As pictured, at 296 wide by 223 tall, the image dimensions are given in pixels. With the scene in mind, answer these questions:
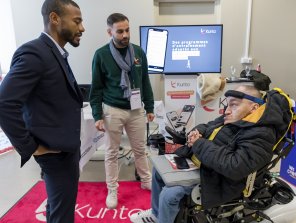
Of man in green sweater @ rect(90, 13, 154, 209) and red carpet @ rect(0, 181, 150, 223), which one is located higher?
man in green sweater @ rect(90, 13, 154, 209)

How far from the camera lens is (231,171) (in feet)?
4.03

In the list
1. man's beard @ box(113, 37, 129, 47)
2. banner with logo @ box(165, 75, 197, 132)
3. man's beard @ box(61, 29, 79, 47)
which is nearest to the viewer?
man's beard @ box(61, 29, 79, 47)

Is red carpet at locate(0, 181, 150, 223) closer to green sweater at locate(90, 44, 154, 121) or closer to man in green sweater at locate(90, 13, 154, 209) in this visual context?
man in green sweater at locate(90, 13, 154, 209)

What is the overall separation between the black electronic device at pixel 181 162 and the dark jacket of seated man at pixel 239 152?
6.2 inches

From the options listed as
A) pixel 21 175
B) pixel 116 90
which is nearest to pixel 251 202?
pixel 116 90

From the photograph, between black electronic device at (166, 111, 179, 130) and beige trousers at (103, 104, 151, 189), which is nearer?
beige trousers at (103, 104, 151, 189)

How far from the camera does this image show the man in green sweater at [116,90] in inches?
78.7

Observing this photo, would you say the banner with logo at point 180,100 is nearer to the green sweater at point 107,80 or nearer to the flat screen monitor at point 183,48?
the flat screen monitor at point 183,48

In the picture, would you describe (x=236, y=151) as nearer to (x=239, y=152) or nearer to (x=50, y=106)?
(x=239, y=152)

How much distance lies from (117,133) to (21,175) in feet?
4.32

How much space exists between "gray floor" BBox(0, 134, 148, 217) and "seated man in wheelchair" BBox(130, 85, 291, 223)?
1299 millimetres

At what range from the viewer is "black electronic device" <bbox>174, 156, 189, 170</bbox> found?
4.93 feet

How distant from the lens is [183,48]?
2.87m

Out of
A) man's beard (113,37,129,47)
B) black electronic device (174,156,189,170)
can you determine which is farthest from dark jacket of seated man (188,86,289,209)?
man's beard (113,37,129,47)
